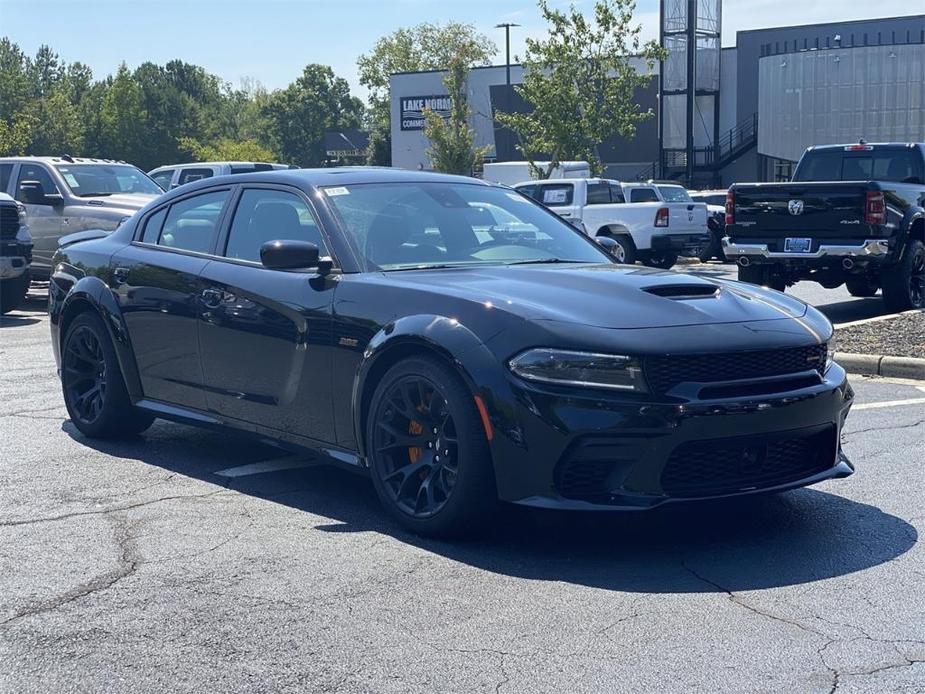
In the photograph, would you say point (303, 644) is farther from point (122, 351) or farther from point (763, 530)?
point (122, 351)

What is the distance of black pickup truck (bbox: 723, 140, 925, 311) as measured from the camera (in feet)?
43.5

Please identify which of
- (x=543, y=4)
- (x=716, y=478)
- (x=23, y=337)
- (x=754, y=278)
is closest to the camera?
(x=716, y=478)

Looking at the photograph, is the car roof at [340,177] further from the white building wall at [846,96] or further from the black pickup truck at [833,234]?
the white building wall at [846,96]

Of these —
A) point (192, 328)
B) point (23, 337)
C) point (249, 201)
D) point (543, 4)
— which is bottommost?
point (23, 337)

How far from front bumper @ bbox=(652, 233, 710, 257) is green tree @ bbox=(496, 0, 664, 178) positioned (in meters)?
13.1

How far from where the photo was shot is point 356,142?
10394 centimetres

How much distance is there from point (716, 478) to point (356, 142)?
101 meters

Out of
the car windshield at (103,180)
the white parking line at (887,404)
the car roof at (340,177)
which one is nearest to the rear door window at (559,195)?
the car windshield at (103,180)

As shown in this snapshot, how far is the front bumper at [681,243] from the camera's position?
22.7 meters

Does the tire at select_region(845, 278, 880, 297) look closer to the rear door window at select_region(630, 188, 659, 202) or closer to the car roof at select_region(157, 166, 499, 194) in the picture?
the rear door window at select_region(630, 188, 659, 202)

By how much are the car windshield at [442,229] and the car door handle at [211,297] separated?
79cm

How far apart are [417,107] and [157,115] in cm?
4436

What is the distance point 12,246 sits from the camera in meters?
14.9

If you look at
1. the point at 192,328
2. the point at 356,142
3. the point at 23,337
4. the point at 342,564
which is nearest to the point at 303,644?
the point at 342,564
